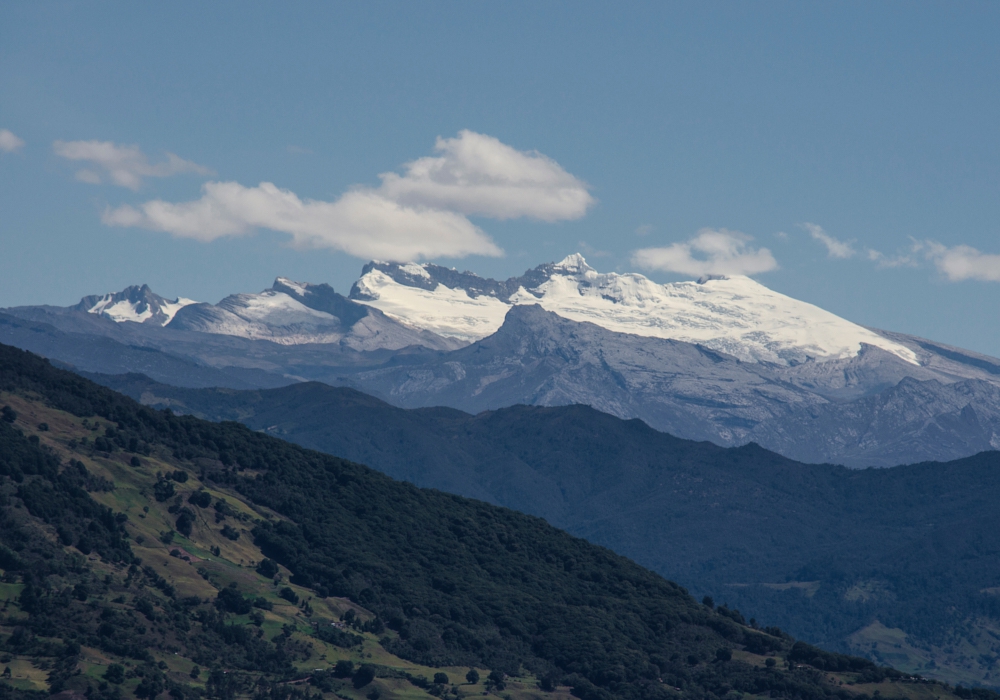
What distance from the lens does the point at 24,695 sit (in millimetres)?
185000

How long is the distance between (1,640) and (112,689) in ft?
57.4

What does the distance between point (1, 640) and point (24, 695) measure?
17.3m

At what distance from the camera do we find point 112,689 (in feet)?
647

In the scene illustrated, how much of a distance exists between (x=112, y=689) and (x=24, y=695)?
14711mm

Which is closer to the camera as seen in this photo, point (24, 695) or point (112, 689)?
point (24, 695)

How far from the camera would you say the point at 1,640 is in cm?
19975

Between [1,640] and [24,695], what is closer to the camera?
[24,695]
